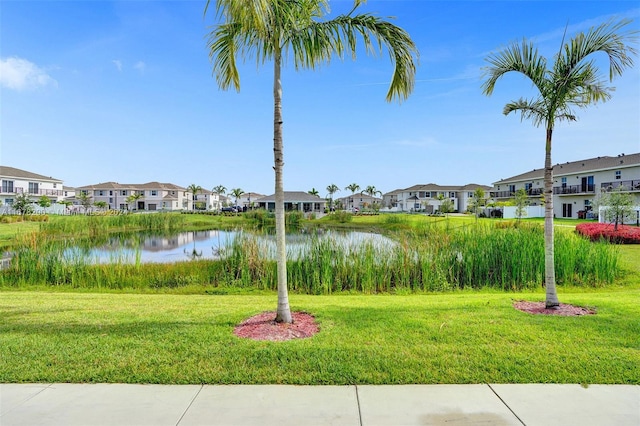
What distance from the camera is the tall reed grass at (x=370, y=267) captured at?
9312 mm

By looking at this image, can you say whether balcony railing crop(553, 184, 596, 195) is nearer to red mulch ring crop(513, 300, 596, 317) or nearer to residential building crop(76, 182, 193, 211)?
red mulch ring crop(513, 300, 596, 317)

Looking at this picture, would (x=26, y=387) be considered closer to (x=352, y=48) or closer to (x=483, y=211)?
(x=352, y=48)

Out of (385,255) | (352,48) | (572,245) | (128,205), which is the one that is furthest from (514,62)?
(128,205)

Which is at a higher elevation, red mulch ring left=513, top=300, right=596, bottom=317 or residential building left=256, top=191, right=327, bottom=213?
residential building left=256, top=191, right=327, bottom=213

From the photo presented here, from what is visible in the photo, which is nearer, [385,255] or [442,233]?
[385,255]

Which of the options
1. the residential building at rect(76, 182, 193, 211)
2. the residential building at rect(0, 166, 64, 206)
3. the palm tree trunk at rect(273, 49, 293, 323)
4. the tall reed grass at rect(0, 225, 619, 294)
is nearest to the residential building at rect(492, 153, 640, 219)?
the tall reed grass at rect(0, 225, 619, 294)

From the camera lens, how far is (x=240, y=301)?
22.6ft

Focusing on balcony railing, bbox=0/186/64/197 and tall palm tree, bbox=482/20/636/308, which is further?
balcony railing, bbox=0/186/64/197

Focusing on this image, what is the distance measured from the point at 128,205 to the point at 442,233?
69.7 meters

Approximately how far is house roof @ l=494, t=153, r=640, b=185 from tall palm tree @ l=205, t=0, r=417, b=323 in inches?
1474

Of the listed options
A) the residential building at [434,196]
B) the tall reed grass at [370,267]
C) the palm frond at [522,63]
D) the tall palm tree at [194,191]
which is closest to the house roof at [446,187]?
the residential building at [434,196]

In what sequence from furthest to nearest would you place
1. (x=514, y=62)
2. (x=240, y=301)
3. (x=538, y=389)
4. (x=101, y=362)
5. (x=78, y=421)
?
1. (x=240, y=301)
2. (x=514, y=62)
3. (x=101, y=362)
4. (x=538, y=389)
5. (x=78, y=421)

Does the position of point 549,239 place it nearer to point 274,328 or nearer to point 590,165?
point 274,328

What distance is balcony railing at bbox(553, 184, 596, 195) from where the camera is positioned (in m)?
36.1
